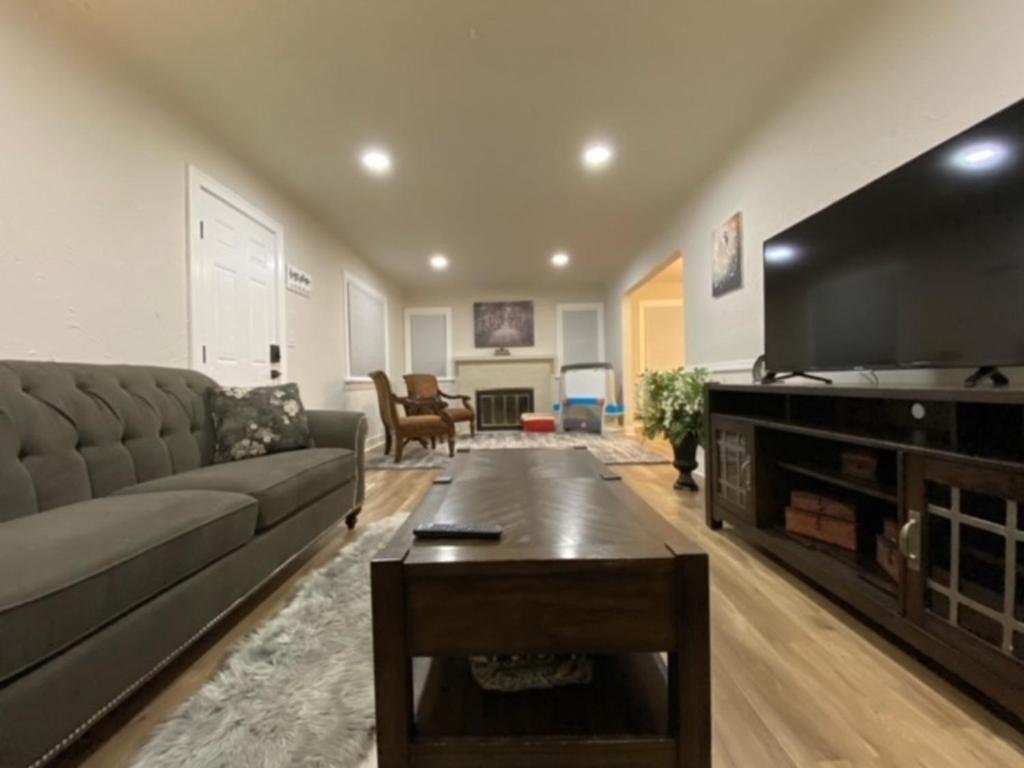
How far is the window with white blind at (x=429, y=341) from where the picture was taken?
282 inches

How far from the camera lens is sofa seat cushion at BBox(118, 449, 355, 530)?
1499mm

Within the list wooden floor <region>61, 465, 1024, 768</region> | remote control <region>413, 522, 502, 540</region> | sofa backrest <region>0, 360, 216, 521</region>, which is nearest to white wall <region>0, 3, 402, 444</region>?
sofa backrest <region>0, 360, 216, 521</region>

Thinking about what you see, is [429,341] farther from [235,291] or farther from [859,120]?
[859,120]

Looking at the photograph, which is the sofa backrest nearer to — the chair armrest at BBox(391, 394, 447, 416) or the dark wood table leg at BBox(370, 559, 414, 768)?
the dark wood table leg at BBox(370, 559, 414, 768)

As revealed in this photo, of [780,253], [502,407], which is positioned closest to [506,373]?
[502,407]

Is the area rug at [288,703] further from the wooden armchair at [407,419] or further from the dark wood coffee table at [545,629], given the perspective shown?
the wooden armchair at [407,419]

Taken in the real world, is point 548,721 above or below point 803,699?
above

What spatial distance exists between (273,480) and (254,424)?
0.65 m

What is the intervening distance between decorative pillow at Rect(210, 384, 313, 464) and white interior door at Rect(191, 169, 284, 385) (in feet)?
1.91

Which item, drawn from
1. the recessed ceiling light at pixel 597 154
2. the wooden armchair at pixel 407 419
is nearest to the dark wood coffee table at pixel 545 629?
the recessed ceiling light at pixel 597 154

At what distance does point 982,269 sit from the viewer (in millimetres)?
1153

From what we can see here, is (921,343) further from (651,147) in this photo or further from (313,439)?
(313,439)

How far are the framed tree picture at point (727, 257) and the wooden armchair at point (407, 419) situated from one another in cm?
270

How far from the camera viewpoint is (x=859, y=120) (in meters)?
1.87
